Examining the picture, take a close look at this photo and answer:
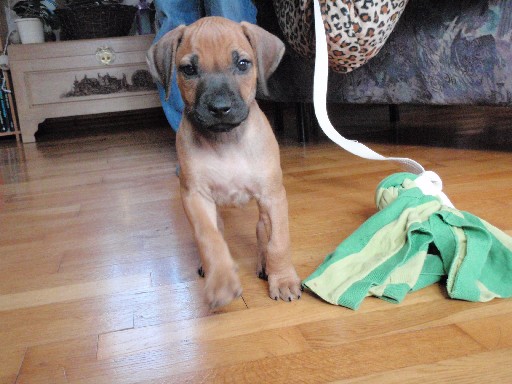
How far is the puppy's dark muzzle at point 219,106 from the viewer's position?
139 centimetres

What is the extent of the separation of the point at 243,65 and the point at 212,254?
0.54 m

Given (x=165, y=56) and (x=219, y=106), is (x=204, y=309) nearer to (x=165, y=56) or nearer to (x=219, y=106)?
(x=219, y=106)

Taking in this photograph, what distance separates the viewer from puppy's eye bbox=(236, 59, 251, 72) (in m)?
1.51

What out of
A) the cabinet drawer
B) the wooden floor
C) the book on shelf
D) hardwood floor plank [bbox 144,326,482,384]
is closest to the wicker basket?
the cabinet drawer

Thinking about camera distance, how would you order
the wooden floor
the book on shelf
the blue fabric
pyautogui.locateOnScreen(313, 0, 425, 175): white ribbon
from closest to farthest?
the wooden floor < pyautogui.locateOnScreen(313, 0, 425, 175): white ribbon < the blue fabric < the book on shelf

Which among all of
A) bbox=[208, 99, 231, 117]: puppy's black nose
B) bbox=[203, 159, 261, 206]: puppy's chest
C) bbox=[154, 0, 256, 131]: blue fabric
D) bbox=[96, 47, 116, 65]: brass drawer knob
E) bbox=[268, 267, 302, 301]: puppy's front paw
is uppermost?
bbox=[154, 0, 256, 131]: blue fabric

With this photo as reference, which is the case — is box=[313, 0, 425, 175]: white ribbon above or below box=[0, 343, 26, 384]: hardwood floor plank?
above

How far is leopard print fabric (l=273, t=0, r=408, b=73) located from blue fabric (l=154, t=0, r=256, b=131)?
22 centimetres

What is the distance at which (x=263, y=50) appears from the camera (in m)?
1.59

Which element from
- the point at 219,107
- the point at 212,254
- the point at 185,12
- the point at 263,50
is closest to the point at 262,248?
the point at 212,254

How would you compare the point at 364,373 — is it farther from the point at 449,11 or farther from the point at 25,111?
the point at 25,111

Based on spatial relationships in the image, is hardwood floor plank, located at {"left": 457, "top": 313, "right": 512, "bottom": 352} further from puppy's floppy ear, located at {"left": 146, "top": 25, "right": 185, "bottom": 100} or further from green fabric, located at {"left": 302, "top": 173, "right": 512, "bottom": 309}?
puppy's floppy ear, located at {"left": 146, "top": 25, "right": 185, "bottom": 100}

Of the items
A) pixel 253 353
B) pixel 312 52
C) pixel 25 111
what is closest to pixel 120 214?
pixel 312 52

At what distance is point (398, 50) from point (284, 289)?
6.12 ft
